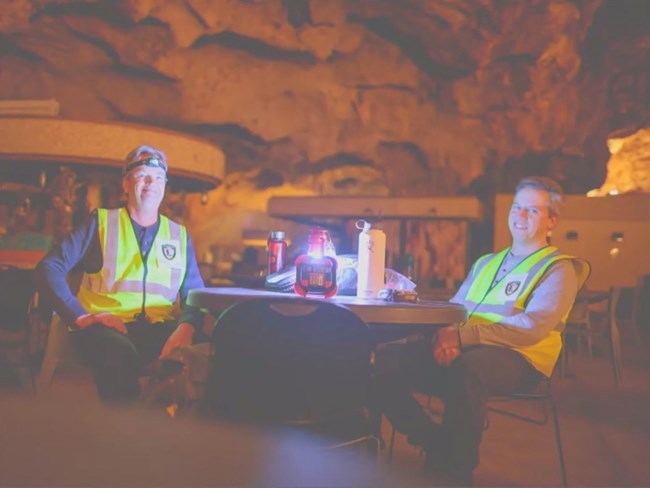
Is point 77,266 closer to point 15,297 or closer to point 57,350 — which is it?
point 57,350

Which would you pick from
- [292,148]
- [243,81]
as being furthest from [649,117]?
[243,81]

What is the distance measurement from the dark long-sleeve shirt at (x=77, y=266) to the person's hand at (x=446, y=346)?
0.87m

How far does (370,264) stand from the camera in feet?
7.50

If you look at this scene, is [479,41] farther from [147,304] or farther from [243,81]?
[147,304]

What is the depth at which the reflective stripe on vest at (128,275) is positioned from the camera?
2.60 metres

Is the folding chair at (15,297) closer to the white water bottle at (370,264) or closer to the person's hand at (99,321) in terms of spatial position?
the person's hand at (99,321)

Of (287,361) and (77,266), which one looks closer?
(287,361)

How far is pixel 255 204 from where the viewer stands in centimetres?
1207

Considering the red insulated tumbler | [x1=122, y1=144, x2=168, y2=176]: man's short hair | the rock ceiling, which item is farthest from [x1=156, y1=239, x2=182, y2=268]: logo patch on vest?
the rock ceiling

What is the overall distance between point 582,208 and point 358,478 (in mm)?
9524

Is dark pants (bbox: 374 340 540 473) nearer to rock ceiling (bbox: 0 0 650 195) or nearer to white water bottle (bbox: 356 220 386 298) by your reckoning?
white water bottle (bbox: 356 220 386 298)

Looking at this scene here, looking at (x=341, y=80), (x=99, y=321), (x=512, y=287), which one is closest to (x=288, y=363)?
(x=99, y=321)

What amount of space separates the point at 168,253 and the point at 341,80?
9116 millimetres

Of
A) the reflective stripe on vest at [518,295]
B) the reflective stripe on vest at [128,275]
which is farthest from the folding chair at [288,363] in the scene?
the reflective stripe on vest at [128,275]
